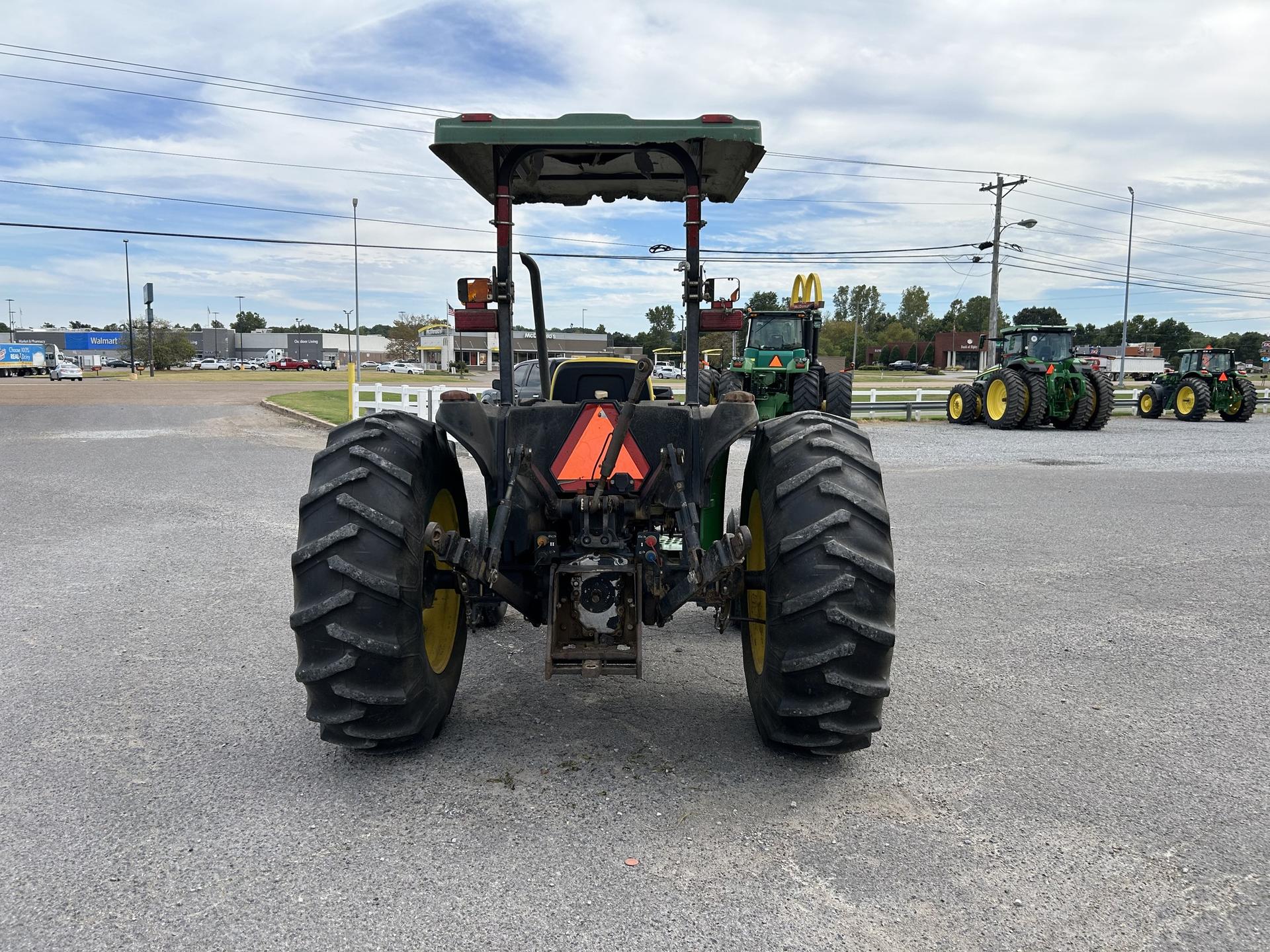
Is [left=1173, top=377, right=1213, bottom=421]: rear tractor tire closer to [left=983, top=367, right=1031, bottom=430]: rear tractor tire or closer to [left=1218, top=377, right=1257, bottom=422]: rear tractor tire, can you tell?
Result: [left=1218, top=377, right=1257, bottom=422]: rear tractor tire

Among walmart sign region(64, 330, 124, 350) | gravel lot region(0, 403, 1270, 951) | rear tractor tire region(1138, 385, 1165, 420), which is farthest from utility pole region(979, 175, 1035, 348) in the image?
walmart sign region(64, 330, 124, 350)

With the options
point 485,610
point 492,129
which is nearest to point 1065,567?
point 485,610

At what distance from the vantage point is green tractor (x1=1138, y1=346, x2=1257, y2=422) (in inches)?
1054

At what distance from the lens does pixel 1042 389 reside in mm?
22453

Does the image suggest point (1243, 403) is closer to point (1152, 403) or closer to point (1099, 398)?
point (1152, 403)

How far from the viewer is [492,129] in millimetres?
3787

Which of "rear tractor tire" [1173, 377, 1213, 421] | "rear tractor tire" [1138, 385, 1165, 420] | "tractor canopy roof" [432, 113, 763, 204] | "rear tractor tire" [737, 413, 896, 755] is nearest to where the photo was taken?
"rear tractor tire" [737, 413, 896, 755]

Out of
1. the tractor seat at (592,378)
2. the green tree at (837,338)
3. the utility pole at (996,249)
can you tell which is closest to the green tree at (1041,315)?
the green tree at (837,338)

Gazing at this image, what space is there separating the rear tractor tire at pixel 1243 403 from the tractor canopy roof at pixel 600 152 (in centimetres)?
2738

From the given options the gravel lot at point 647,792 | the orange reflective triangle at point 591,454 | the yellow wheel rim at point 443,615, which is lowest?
the gravel lot at point 647,792

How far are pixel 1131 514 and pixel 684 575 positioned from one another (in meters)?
8.29

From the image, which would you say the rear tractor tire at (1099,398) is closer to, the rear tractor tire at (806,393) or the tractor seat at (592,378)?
the rear tractor tire at (806,393)

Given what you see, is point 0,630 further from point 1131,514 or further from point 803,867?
point 1131,514

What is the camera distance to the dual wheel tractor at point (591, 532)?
3.52m
